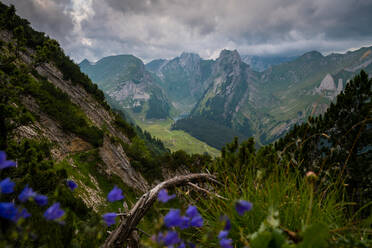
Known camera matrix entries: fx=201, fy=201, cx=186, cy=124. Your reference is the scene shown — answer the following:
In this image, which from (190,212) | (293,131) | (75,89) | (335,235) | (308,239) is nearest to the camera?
(308,239)

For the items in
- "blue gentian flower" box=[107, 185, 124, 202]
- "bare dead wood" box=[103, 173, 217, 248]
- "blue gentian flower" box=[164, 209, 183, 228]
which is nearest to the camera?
"blue gentian flower" box=[164, 209, 183, 228]

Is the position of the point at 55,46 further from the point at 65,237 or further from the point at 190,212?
the point at 190,212

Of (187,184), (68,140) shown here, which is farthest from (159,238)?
(68,140)

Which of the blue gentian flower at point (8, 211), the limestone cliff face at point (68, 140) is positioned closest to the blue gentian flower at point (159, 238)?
the blue gentian flower at point (8, 211)

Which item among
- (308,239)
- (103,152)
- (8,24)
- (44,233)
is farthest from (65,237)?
(103,152)

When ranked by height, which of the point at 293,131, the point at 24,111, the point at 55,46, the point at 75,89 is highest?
the point at 75,89

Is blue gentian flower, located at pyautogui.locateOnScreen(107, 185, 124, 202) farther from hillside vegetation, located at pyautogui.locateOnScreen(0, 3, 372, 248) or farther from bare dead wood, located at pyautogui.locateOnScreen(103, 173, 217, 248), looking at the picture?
bare dead wood, located at pyautogui.locateOnScreen(103, 173, 217, 248)

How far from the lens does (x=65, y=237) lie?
179 centimetres

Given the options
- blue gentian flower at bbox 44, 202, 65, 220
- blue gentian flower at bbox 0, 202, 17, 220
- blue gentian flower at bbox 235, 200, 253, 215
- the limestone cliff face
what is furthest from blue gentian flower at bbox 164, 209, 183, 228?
the limestone cliff face

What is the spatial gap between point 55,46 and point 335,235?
4960 mm

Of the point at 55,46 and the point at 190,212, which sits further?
the point at 55,46

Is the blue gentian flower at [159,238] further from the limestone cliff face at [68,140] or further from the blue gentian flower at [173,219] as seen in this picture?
the limestone cliff face at [68,140]

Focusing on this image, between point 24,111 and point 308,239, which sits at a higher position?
point 24,111

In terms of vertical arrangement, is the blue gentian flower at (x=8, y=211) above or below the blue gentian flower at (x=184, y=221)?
above
